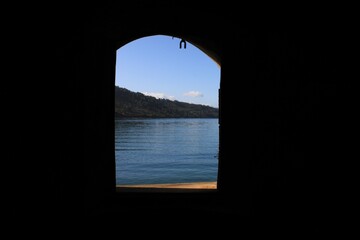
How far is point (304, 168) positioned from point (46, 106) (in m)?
3.10

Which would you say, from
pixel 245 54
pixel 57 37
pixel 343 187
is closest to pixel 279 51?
pixel 245 54

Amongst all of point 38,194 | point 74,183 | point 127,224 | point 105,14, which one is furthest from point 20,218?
point 105,14

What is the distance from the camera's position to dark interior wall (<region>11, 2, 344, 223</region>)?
133 inches

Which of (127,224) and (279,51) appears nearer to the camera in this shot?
(279,51)

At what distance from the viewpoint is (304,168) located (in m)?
3.55

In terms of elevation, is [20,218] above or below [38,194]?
below

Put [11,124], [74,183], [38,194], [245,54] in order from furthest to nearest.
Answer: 1. [245,54]
2. [74,183]
3. [38,194]
4. [11,124]

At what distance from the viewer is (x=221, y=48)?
5.45m

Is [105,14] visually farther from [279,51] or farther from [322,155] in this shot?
[322,155]

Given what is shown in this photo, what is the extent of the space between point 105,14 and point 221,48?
2.20m

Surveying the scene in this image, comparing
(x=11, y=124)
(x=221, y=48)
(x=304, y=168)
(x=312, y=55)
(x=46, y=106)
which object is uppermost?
(x=221, y=48)

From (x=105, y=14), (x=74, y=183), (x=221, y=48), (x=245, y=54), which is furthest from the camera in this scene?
(x=221, y=48)

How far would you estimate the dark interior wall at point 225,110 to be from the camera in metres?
3.38

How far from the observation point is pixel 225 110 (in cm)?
536
